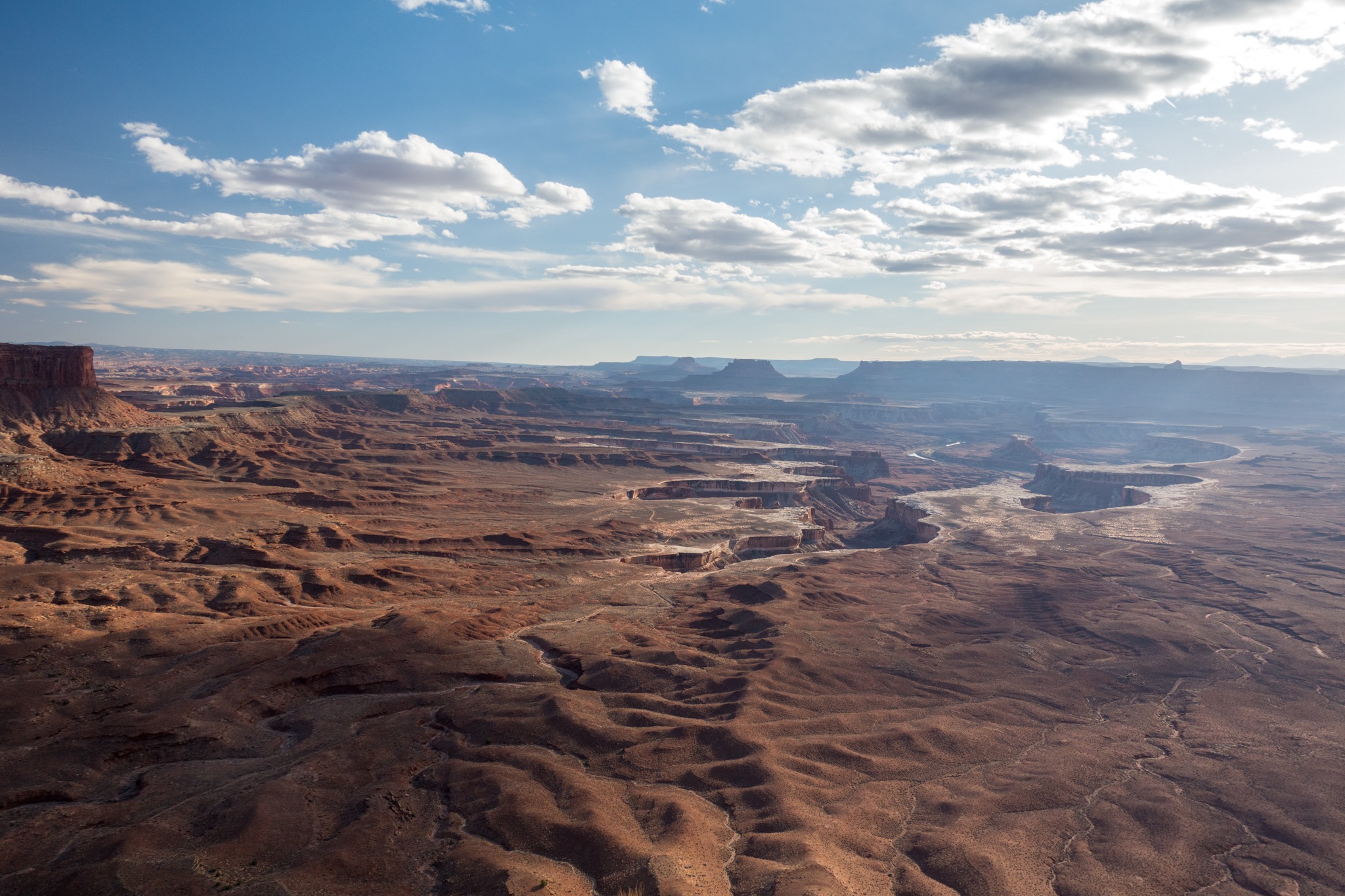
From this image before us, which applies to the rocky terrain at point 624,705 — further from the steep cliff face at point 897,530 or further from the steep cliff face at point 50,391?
the steep cliff face at point 897,530

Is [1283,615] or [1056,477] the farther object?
[1056,477]

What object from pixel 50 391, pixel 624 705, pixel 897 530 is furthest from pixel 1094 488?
pixel 50 391

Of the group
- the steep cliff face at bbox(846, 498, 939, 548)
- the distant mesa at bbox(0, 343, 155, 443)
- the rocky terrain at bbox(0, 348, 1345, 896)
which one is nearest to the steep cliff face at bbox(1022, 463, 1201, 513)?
the steep cliff face at bbox(846, 498, 939, 548)

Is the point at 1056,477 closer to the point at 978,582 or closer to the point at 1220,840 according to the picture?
the point at 978,582

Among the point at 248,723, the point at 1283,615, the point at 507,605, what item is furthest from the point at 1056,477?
the point at 248,723

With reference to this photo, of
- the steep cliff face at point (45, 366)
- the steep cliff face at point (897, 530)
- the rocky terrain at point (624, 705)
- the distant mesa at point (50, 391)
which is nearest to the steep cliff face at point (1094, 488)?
the steep cliff face at point (897, 530)

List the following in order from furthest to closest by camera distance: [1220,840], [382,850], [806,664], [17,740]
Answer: [806,664]
[17,740]
[1220,840]
[382,850]

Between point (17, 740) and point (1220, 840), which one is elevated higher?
point (17, 740)
